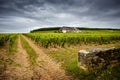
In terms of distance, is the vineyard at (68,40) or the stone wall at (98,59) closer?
the stone wall at (98,59)

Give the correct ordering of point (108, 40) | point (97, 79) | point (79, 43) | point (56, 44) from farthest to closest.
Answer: point (108, 40) < point (79, 43) < point (56, 44) < point (97, 79)

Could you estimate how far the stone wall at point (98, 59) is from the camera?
9.17m

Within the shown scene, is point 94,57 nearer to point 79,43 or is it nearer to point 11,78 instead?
point 11,78

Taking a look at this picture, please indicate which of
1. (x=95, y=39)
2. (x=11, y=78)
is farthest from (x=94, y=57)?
(x=95, y=39)

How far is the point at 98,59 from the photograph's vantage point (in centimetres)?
927

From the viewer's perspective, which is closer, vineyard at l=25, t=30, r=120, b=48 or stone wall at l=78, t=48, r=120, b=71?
stone wall at l=78, t=48, r=120, b=71

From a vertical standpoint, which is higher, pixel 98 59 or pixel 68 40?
pixel 68 40

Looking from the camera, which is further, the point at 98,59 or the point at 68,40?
the point at 68,40

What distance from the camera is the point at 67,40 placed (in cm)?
2509

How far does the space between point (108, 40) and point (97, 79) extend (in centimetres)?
2515

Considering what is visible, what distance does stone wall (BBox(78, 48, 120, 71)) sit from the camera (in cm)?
917

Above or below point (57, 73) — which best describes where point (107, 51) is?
above

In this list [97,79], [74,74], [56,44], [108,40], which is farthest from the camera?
[108,40]

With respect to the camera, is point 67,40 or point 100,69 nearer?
point 100,69
